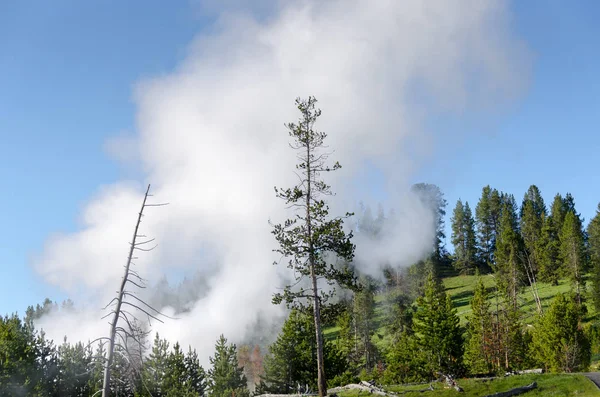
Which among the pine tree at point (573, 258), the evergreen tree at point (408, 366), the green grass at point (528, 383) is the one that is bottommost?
the evergreen tree at point (408, 366)

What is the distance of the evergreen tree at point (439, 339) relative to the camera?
50250 mm

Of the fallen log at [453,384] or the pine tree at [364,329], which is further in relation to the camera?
the pine tree at [364,329]

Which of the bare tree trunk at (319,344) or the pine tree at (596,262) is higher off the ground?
the pine tree at (596,262)

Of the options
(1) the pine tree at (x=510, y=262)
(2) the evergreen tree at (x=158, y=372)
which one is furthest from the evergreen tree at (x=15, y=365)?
(1) the pine tree at (x=510, y=262)

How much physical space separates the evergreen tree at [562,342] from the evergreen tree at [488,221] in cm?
9321

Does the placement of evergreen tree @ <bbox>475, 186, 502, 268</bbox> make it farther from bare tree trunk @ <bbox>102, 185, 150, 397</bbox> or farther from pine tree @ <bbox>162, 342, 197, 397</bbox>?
bare tree trunk @ <bbox>102, 185, 150, 397</bbox>

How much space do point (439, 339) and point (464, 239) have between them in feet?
327

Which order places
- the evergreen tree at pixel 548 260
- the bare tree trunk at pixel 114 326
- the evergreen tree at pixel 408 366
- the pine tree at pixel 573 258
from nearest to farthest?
the bare tree trunk at pixel 114 326, the evergreen tree at pixel 408 366, the pine tree at pixel 573 258, the evergreen tree at pixel 548 260

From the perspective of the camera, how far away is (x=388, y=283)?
5271 inches

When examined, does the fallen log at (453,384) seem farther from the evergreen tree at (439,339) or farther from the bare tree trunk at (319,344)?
the evergreen tree at (439,339)

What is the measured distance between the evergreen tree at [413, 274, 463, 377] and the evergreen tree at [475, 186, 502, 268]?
95324 millimetres

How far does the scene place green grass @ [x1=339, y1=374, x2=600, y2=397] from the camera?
2703cm

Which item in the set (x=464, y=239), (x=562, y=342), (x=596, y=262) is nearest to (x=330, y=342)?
(x=562, y=342)

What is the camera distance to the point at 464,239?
143625mm
